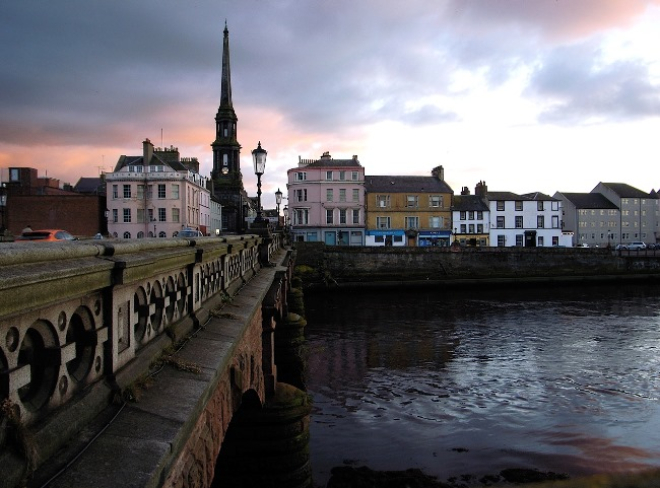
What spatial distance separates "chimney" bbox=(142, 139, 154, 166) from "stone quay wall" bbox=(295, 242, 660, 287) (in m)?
18.7

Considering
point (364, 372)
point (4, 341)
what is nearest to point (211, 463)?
point (4, 341)

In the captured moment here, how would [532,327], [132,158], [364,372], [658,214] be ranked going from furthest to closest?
[658,214] < [132,158] < [532,327] < [364,372]

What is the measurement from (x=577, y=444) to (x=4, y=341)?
14.8 m

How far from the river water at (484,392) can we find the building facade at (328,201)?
117 feet

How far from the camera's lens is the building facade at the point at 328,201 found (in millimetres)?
71000

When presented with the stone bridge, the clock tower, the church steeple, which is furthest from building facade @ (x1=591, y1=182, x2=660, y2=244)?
the stone bridge

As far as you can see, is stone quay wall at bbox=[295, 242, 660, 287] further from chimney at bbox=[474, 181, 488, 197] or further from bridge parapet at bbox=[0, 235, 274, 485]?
bridge parapet at bbox=[0, 235, 274, 485]

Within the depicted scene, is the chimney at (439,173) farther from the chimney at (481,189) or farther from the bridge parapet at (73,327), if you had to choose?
the bridge parapet at (73,327)

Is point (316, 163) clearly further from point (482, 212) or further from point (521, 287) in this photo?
point (521, 287)

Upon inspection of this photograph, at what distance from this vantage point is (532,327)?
31.6 metres

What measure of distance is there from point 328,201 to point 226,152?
1685cm

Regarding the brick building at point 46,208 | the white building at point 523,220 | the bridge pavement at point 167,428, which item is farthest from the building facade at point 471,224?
the bridge pavement at point 167,428

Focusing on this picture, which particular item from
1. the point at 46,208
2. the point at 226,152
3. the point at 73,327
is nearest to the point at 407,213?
the point at 226,152

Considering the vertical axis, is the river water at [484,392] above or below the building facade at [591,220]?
below
